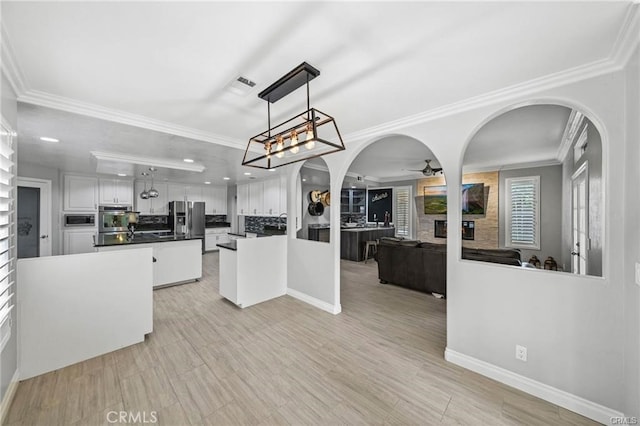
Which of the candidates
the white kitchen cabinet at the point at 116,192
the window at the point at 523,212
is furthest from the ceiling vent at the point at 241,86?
the window at the point at 523,212

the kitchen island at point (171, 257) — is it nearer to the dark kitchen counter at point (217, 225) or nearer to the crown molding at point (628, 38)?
the dark kitchen counter at point (217, 225)

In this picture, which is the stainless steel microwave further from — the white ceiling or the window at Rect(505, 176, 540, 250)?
the window at Rect(505, 176, 540, 250)

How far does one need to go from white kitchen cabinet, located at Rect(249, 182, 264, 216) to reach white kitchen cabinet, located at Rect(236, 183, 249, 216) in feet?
0.61

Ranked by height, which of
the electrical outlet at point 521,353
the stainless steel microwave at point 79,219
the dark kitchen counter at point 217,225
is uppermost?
the stainless steel microwave at point 79,219

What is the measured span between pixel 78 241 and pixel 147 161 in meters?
3.28

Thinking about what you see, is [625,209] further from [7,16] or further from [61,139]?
[61,139]

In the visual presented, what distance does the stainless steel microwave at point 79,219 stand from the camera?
18.1 ft

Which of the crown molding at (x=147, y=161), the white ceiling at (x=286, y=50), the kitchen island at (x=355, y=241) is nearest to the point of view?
the white ceiling at (x=286, y=50)

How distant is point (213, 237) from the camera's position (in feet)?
25.9

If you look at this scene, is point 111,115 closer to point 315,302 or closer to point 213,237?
point 315,302

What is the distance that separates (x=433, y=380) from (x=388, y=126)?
2.52 metres

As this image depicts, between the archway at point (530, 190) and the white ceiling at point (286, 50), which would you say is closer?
the white ceiling at point (286, 50)

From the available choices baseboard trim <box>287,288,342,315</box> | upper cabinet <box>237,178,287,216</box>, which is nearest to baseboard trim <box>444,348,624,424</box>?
baseboard trim <box>287,288,342,315</box>

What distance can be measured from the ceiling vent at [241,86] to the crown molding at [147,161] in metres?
3.10
